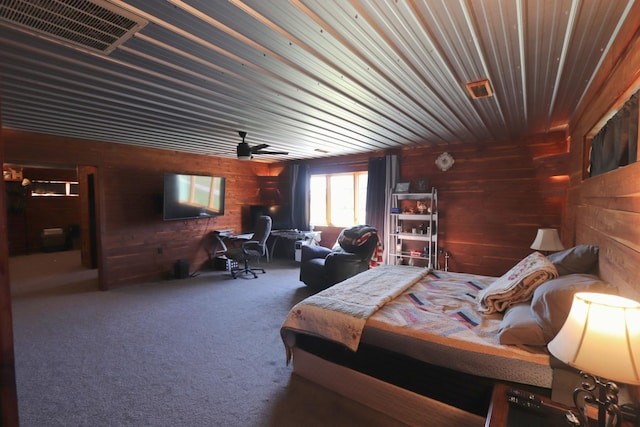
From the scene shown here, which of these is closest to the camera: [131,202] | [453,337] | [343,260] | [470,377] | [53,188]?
[470,377]

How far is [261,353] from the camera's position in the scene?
2.91m

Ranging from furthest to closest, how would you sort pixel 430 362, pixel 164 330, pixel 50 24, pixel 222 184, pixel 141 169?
pixel 222 184 < pixel 141 169 < pixel 164 330 < pixel 430 362 < pixel 50 24

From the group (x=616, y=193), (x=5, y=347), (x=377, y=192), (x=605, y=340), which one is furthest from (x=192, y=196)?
(x=605, y=340)

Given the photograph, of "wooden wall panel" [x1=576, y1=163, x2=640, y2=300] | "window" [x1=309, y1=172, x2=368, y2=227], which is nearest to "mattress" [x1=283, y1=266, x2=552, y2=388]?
"wooden wall panel" [x1=576, y1=163, x2=640, y2=300]

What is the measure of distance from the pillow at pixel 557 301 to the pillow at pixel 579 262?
44 cm

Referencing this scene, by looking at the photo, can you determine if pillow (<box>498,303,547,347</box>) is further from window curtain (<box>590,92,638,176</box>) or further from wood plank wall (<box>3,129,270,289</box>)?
wood plank wall (<box>3,129,270,289</box>)

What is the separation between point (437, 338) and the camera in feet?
6.23

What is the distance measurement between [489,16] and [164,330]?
3952mm

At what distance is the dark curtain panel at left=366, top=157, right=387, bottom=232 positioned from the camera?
19.6 ft

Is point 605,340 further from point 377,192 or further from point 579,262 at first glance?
point 377,192

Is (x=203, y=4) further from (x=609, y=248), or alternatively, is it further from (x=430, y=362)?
(x=609, y=248)

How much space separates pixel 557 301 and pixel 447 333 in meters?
0.62

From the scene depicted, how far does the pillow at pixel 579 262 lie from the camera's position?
2.16 metres

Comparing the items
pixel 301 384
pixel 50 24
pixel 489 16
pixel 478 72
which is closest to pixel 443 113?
pixel 478 72
